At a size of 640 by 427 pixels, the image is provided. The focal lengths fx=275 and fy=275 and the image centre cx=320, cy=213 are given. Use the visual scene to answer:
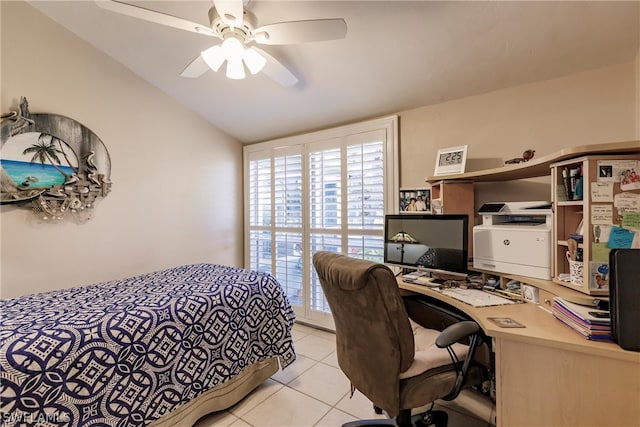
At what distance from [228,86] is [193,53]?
0.39m

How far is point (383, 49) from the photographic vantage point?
1.90m

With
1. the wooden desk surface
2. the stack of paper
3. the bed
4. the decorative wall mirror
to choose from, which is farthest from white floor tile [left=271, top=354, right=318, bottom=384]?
the decorative wall mirror

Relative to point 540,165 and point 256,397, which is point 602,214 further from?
point 256,397

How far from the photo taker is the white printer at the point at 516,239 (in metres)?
1.49

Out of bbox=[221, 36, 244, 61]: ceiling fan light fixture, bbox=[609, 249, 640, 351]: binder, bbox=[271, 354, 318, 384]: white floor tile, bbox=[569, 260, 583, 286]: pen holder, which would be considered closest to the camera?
bbox=[609, 249, 640, 351]: binder

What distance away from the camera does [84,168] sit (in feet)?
7.47

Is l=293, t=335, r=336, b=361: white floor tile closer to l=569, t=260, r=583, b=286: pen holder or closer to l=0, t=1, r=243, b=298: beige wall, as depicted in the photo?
l=0, t=1, r=243, b=298: beige wall

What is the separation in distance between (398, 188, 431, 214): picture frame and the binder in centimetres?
133

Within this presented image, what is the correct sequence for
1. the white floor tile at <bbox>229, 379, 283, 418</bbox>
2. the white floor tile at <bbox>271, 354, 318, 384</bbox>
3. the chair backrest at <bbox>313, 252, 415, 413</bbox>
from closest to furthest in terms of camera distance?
the chair backrest at <bbox>313, 252, 415, 413</bbox>, the white floor tile at <bbox>229, 379, 283, 418</bbox>, the white floor tile at <bbox>271, 354, 318, 384</bbox>

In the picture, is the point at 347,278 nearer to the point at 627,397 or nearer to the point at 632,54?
the point at 627,397

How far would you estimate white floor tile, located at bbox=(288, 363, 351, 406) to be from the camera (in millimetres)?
1982

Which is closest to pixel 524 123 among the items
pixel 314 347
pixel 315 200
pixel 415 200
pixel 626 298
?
pixel 415 200

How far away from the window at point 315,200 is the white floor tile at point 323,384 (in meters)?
0.73

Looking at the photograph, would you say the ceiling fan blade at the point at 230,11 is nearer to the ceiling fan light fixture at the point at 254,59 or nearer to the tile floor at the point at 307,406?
the ceiling fan light fixture at the point at 254,59
